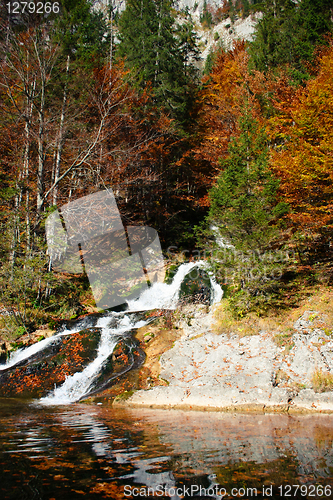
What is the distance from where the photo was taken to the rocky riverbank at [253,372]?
21.8ft

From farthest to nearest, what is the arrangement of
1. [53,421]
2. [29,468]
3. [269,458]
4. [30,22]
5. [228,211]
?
[30,22] → [228,211] → [53,421] → [269,458] → [29,468]

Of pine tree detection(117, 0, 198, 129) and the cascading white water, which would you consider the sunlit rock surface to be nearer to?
the cascading white water

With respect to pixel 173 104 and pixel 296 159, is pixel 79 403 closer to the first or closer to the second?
pixel 296 159

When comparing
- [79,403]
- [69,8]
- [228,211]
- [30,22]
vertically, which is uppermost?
[69,8]

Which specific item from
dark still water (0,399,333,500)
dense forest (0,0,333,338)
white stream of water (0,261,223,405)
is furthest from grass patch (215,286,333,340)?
dark still water (0,399,333,500)

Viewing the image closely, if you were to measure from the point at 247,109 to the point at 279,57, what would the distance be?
1060 cm

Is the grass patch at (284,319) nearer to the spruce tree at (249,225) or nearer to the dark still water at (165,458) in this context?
the spruce tree at (249,225)

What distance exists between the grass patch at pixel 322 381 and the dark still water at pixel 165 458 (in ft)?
3.26

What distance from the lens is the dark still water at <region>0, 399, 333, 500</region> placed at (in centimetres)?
275

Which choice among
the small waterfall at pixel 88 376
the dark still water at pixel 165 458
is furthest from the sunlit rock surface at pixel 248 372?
the small waterfall at pixel 88 376

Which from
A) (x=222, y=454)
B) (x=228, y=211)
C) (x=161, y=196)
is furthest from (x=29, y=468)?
(x=161, y=196)

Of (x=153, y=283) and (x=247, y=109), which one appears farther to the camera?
(x=153, y=283)

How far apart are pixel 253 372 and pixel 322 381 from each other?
1582 millimetres

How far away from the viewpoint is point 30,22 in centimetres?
1182
